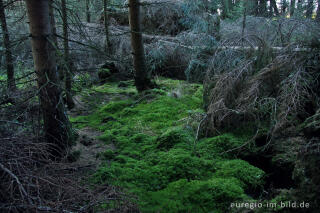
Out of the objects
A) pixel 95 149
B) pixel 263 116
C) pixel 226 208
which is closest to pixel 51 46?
pixel 95 149

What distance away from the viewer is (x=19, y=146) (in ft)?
9.71

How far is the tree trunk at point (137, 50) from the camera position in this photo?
24.1 feet

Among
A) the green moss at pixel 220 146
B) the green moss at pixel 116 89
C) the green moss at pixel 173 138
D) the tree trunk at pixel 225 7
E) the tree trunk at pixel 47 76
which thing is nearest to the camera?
the tree trunk at pixel 47 76

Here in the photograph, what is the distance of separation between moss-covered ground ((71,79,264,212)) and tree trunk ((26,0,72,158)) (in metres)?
0.49

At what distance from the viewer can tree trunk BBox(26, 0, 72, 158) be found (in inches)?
133

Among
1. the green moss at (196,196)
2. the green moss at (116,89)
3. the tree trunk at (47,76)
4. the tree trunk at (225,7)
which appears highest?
the tree trunk at (225,7)

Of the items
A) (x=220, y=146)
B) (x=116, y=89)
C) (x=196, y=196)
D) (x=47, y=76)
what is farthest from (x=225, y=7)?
(x=196, y=196)

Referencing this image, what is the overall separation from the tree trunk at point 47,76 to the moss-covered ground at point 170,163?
1.62 feet

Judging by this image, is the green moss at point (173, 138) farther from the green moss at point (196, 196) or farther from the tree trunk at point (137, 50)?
the tree trunk at point (137, 50)

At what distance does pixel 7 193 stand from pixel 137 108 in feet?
14.6

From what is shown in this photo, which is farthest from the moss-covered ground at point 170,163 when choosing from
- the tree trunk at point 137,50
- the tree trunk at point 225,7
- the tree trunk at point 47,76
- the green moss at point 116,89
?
the tree trunk at point 225,7

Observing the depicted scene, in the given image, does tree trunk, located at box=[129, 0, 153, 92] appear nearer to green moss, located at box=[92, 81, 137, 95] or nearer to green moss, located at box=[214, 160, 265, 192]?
green moss, located at box=[92, 81, 137, 95]

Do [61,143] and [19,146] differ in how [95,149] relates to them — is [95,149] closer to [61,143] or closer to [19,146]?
[61,143]

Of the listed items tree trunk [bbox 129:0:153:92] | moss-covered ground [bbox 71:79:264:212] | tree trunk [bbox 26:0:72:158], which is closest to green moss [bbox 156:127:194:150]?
moss-covered ground [bbox 71:79:264:212]
